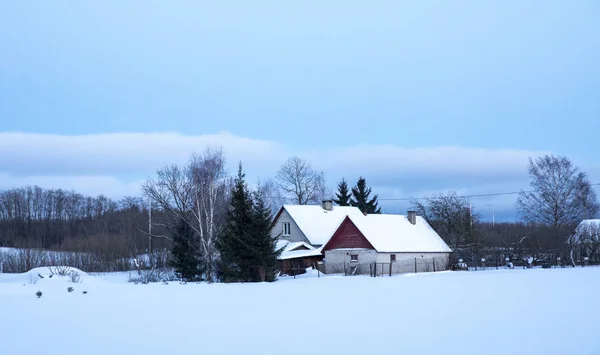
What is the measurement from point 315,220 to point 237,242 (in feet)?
60.9

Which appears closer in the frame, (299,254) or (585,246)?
(299,254)

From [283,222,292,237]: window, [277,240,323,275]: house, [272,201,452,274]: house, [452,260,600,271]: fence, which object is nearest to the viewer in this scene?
[272,201,452,274]: house

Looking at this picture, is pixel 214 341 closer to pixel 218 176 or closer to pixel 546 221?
pixel 218 176

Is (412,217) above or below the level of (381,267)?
above

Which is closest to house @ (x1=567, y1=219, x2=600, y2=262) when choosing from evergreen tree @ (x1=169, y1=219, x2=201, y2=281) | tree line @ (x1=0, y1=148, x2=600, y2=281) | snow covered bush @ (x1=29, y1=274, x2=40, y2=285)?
tree line @ (x1=0, y1=148, x2=600, y2=281)

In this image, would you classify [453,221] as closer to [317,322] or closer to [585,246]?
[585,246]

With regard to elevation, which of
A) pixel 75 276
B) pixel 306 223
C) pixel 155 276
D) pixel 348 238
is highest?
pixel 306 223

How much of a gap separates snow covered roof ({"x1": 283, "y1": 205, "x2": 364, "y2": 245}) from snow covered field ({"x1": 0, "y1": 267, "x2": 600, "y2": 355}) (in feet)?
89.4

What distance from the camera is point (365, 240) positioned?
161ft

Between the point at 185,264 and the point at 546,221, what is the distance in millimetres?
42830

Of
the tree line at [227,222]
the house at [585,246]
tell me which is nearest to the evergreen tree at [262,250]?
the tree line at [227,222]

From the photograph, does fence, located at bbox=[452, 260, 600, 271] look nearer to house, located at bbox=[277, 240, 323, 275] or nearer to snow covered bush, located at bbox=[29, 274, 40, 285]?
house, located at bbox=[277, 240, 323, 275]

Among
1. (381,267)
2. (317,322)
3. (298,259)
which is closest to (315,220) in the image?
(298,259)

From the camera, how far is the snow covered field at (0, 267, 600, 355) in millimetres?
13016
